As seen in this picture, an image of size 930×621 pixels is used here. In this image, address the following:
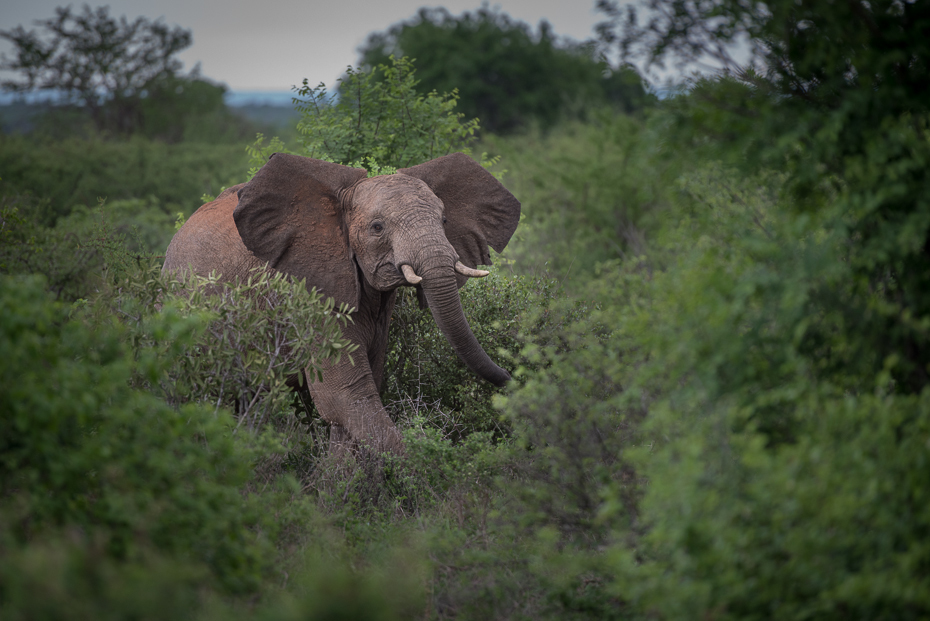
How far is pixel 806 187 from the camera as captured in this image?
4.34 m

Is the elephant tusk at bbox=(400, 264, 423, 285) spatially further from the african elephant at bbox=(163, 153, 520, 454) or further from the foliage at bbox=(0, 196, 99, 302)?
the foliage at bbox=(0, 196, 99, 302)

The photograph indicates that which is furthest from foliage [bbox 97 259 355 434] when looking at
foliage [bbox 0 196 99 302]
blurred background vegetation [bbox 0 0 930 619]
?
foliage [bbox 0 196 99 302]

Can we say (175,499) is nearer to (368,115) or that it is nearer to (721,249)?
(721,249)

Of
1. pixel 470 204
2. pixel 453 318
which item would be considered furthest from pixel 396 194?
pixel 453 318

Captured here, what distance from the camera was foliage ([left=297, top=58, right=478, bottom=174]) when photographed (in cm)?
908

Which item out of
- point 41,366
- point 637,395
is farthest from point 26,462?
point 637,395

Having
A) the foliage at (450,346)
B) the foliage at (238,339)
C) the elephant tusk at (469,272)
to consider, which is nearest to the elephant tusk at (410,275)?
the elephant tusk at (469,272)

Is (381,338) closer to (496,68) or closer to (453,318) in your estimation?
(453,318)

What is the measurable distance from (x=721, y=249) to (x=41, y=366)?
3.82 m

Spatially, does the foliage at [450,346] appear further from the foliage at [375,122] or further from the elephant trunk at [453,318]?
the foliage at [375,122]

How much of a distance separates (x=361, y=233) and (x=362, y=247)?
13 cm

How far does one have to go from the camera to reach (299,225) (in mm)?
7125

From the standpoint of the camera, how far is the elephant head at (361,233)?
6.61 metres

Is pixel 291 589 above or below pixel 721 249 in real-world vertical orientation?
below
